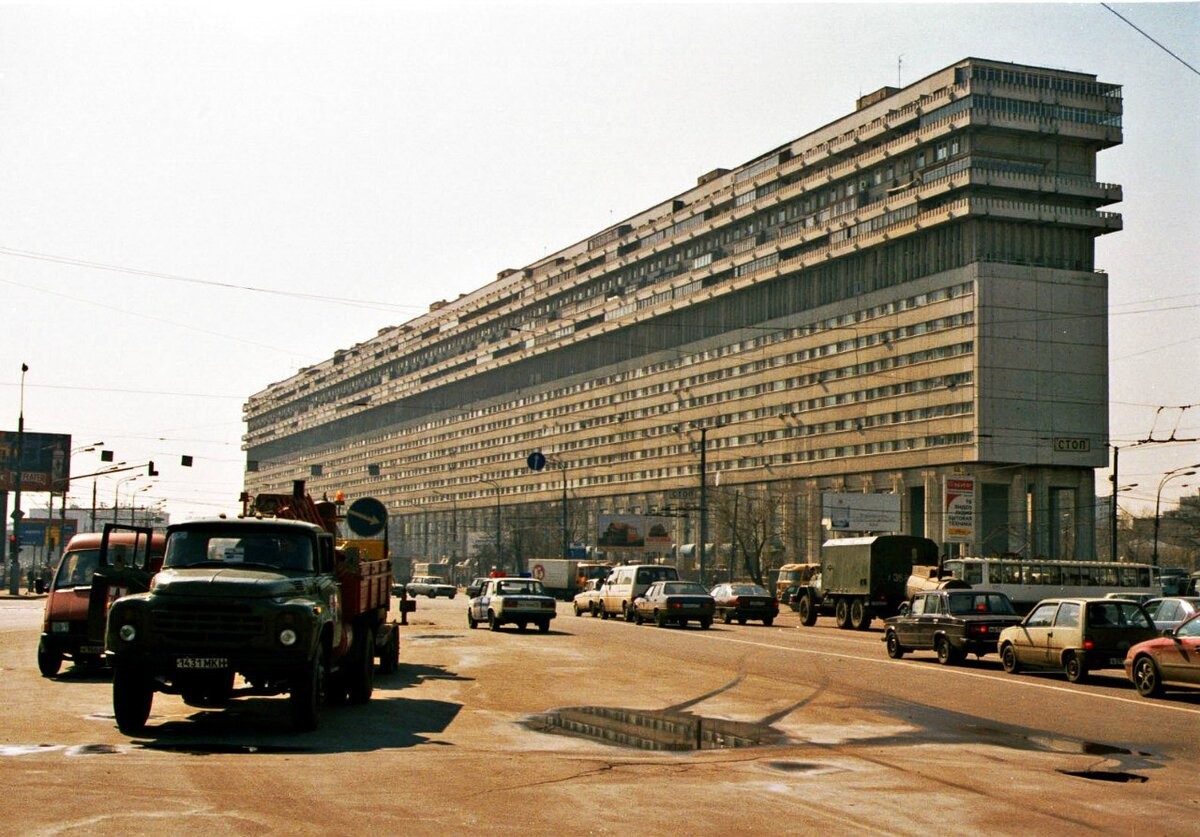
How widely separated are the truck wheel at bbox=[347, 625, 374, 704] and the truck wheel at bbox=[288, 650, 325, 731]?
3.09 metres

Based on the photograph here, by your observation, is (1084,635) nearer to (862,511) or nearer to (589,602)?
(589,602)

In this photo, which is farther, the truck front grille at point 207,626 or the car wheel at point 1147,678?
the car wheel at point 1147,678

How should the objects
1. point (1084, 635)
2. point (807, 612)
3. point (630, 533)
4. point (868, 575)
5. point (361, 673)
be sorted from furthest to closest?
point (630, 533) → point (807, 612) → point (868, 575) → point (1084, 635) → point (361, 673)

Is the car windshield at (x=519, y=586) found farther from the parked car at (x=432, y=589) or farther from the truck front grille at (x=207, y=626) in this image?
the parked car at (x=432, y=589)

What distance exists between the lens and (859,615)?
4994cm

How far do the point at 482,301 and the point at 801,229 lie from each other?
6059 centimetres

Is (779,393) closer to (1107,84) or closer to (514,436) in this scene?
(1107,84)

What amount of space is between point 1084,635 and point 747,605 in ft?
87.2

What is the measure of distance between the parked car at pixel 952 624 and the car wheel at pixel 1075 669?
4.17 meters

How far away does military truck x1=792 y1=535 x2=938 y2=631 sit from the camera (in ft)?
162

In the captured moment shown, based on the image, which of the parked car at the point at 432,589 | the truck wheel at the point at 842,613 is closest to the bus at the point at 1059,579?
the truck wheel at the point at 842,613

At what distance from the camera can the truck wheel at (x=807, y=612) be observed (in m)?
52.9

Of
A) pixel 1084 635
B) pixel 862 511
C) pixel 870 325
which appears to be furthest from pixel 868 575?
pixel 870 325

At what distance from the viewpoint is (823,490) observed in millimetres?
113625
